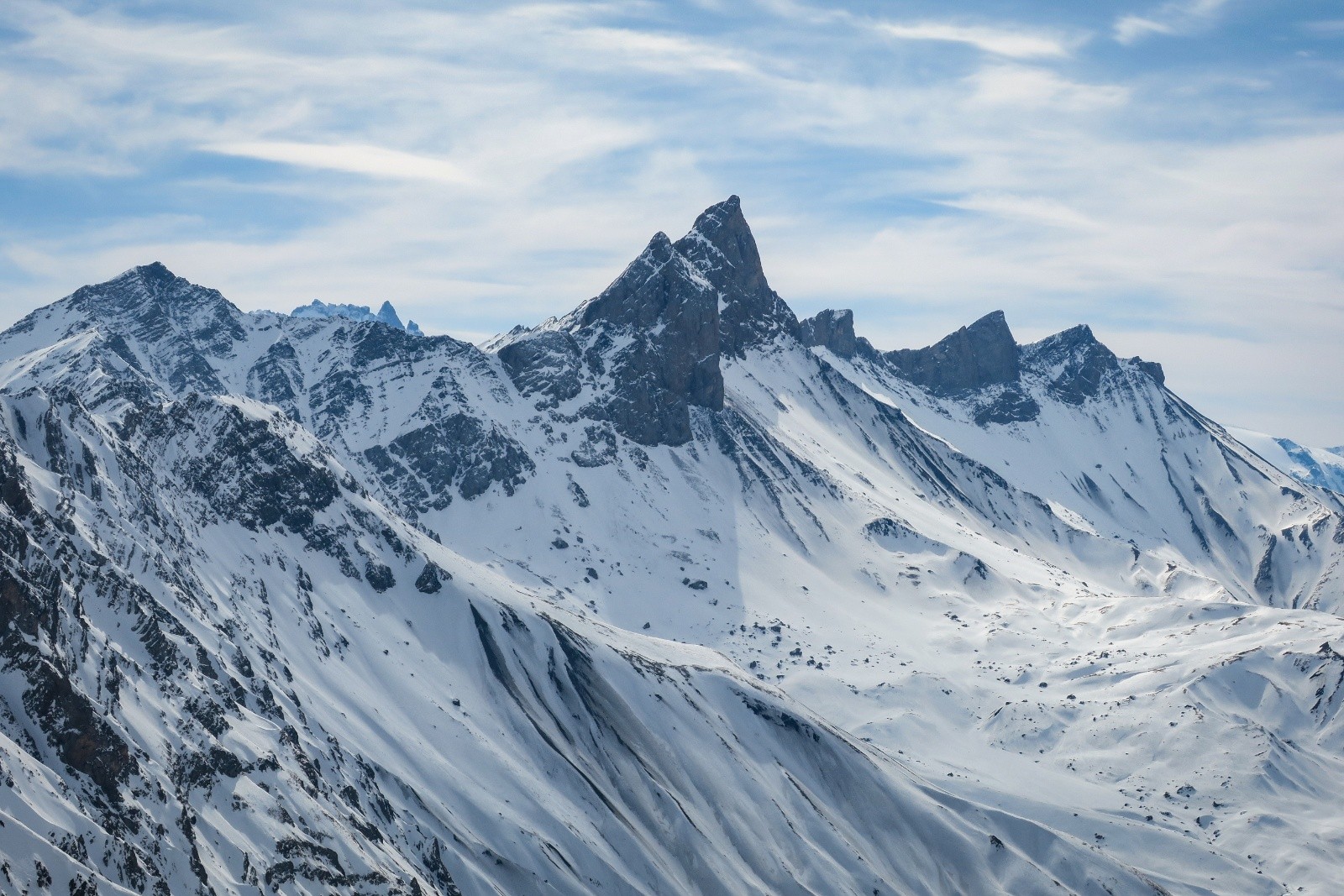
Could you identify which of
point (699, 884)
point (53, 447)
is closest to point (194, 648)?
point (53, 447)

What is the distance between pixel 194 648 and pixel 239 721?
1253 centimetres

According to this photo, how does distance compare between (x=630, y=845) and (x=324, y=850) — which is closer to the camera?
(x=324, y=850)

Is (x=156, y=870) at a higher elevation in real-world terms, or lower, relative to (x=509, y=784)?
higher

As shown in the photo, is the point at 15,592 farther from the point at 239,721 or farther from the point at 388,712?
the point at 388,712

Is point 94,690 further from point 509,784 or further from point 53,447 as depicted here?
point 509,784

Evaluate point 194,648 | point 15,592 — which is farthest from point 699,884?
point 15,592

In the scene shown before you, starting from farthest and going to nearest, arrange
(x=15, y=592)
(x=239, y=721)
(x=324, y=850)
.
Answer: (x=239, y=721)
(x=324, y=850)
(x=15, y=592)

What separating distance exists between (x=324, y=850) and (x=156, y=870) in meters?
27.9

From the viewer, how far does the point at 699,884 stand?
195000 millimetres

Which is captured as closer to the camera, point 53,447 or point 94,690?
point 94,690

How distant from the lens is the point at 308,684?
625ft

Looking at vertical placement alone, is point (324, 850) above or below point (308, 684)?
below

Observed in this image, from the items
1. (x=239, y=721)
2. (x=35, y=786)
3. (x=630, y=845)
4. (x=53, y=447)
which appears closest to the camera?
(x=35, y=786)

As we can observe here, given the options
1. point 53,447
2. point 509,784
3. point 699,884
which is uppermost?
point 53,447
